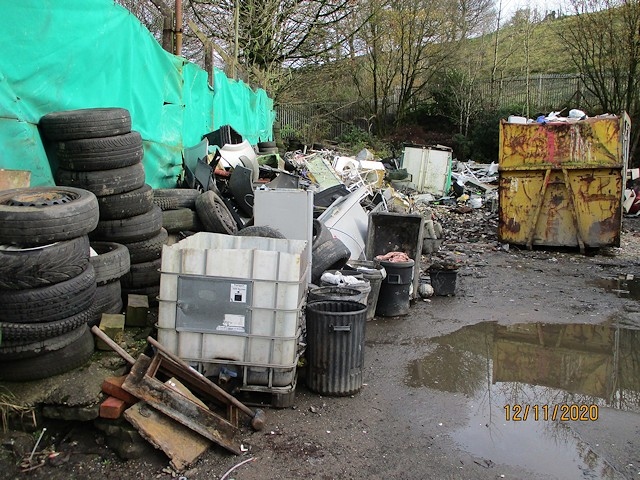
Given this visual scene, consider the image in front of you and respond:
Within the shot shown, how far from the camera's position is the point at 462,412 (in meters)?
A: 4.45

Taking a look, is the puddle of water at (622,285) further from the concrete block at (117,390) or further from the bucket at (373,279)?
the concrete block at (117,390)

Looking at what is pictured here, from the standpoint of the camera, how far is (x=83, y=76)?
558 centimetres

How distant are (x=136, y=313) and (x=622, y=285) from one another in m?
6.82

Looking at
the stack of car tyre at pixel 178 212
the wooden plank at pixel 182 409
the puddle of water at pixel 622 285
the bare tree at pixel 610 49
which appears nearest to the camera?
the wooden plank at pixel 182 409

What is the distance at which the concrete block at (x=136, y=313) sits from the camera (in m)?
5.06

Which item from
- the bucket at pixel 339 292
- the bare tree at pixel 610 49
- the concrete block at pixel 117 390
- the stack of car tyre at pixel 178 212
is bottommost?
the concrete block at pixel 117 390

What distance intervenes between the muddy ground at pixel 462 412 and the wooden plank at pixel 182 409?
0.12 metres

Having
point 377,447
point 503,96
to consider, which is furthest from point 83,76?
point 503,96

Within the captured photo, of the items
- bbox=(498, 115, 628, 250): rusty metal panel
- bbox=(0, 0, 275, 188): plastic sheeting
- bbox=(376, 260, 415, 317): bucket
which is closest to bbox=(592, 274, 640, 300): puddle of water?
bbox=(498, 115, 628, 250): rusty metal panel

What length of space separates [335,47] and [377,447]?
2030 centimetres

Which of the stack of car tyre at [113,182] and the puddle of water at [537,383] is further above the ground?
the stack of car tyre at [113,182]

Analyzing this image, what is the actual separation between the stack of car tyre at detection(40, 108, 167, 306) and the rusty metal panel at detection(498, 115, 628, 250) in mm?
7132

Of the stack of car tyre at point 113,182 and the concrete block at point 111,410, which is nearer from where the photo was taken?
the concrete block at point 111,410
